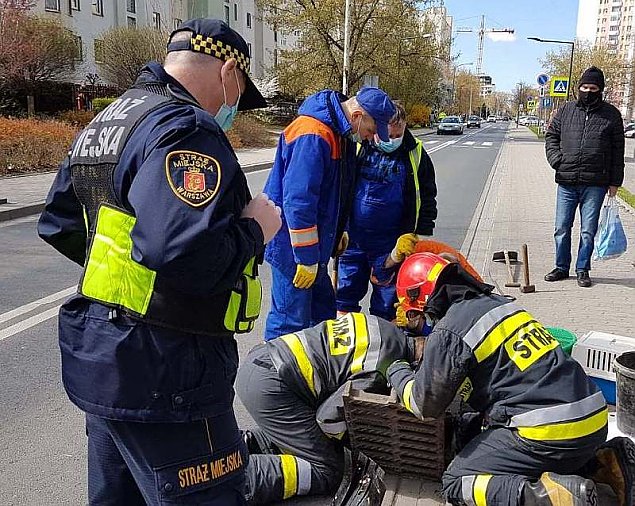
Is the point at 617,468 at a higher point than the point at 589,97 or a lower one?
lower

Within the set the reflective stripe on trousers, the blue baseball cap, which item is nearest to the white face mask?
the reflective stripe on trousers

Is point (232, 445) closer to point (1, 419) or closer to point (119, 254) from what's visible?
point (119, 254)

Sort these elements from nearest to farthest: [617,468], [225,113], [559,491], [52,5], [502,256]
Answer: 1. [225,113]
2. [559,491]
3. [617,468]
4. [502,256]
5. [52,5]

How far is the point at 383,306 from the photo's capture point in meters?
5.17

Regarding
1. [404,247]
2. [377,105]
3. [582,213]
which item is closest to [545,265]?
[582,213]

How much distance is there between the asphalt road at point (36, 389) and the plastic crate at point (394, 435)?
1.15 feet

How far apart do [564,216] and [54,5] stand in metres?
36.0

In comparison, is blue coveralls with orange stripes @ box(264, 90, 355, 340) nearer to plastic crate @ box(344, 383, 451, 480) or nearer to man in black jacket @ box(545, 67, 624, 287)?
plastic crate @ box(344, 383, 451, 480)

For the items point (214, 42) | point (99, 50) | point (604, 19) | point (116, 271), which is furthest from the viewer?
point (604, 19)

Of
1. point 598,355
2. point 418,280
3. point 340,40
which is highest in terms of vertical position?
point 340,40

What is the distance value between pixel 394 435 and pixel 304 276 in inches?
46.1

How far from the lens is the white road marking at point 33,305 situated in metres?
6.07

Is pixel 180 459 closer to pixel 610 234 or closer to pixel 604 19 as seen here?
pixel 610 234

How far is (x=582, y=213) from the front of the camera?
7.16m
